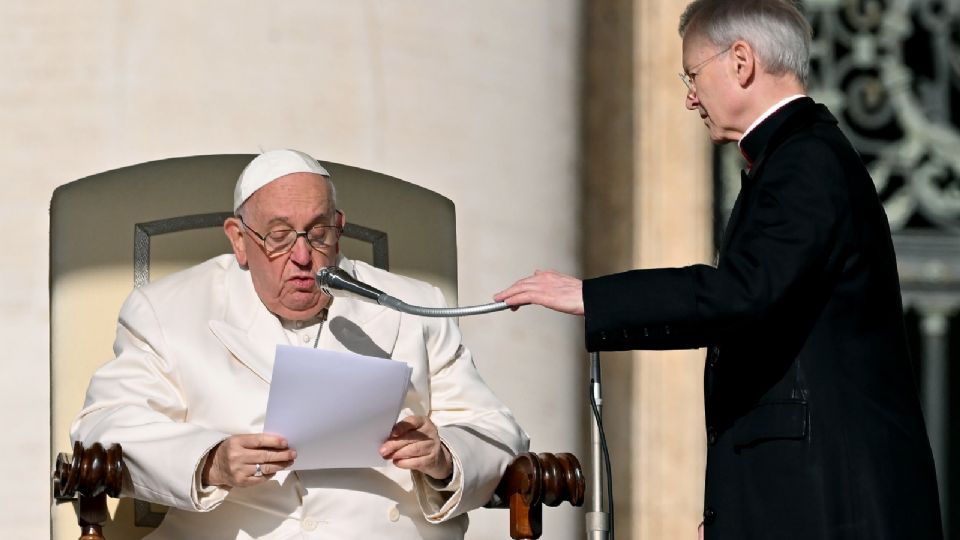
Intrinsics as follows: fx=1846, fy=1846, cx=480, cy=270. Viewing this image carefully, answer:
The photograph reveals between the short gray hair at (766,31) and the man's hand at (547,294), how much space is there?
48 centimetres

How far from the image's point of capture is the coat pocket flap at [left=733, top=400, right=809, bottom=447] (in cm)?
299

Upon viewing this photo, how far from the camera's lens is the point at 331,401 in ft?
11.1

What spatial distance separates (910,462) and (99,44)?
249 centimetres

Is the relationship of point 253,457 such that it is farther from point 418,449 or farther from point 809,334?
point 809,334

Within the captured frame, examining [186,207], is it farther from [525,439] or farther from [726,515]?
[726,515]

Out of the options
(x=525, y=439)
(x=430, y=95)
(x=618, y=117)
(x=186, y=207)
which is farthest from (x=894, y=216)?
(x=186, y=207)

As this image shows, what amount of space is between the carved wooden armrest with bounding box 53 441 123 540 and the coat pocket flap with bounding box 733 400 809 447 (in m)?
1.18

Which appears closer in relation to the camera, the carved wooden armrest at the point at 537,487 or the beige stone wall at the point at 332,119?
the carved wooden armrest at the point at 537,487

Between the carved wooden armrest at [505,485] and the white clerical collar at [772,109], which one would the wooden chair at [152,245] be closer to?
the carved wooden armrest at [505,485]

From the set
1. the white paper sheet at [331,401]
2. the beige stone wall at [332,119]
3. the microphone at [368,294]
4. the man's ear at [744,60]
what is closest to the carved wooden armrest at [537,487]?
the white paper sheet at [331,401]

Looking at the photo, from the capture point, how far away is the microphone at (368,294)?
10.1 feet

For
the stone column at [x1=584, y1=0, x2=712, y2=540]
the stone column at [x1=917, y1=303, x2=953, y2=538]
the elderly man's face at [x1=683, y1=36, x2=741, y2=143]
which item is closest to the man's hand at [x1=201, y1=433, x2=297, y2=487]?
the elderly man's face at [x1=683, y1=36, x2=741, y2=143]

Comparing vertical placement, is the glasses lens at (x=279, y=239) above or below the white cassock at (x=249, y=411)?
above

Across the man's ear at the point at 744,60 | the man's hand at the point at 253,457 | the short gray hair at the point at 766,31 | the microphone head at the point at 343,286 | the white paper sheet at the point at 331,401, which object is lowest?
the man's hand at the point at 253,457
